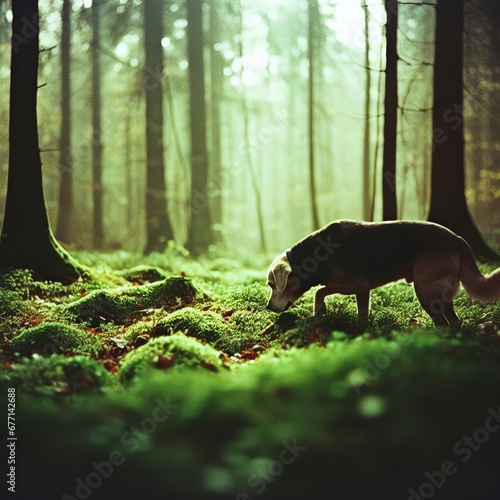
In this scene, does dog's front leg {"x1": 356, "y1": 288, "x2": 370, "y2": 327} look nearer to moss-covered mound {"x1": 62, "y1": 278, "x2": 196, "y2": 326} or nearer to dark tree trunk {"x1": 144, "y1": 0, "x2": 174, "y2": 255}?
moss-covered mound {"x1": 62, "y1": 278, "x2": 196, "y2": 326}

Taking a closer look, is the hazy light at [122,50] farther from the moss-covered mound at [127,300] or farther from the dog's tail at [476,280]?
the dog's tail at [476,280]

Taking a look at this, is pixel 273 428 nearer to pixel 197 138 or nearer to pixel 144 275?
pixel 144 275

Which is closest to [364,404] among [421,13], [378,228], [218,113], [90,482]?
[90,482]

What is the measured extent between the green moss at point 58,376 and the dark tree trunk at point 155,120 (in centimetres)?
1551

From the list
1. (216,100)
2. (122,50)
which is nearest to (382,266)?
(122,50)

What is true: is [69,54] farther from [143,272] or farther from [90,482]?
[90,482]

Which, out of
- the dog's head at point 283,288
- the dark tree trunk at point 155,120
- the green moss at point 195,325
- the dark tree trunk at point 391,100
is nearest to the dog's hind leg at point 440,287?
the dog's head at point 283,288

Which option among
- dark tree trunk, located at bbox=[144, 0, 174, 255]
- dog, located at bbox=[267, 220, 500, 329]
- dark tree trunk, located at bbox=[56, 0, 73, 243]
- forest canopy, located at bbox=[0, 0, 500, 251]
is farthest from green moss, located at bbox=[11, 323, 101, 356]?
dark tree trunk, located at bbox=[56, 0, 73, 243]

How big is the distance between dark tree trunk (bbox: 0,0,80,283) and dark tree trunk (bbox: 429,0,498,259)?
8.75 metres

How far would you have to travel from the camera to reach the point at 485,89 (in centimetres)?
2148

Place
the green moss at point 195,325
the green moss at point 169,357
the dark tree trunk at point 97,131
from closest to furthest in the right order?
1. the green moss at point 169,357
2. the green moss at point 195,325
3. the dark tree trunk at point 97,131

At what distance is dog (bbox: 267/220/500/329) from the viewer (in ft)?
27.0

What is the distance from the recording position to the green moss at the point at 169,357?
674 cm

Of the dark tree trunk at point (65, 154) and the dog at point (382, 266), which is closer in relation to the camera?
the dog at point (382, 266)
